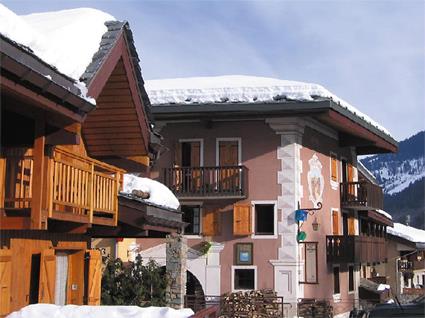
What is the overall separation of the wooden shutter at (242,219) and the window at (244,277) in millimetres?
1273

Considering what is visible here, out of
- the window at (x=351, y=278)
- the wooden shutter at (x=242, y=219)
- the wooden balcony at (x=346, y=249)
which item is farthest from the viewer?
the window at (x=351, y=278)

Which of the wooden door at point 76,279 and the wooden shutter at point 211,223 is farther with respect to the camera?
the wooden shutter at point 211,223

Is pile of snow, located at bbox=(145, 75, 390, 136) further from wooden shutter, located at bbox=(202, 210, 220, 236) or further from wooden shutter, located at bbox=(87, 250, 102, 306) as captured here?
wooden shutter, located at bbox=(87, 250, 102, 306)

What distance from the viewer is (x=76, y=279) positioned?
1077cm

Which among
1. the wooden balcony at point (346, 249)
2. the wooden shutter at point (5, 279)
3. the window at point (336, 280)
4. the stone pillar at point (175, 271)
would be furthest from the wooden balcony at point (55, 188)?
the window at point (336, 280)

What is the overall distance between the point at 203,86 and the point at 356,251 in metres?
8.31

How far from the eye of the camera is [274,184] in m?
23.5

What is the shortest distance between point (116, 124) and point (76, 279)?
2.63 m

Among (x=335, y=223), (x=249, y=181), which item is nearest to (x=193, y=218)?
(x=249, y=181)

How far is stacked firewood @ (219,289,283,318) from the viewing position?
22328mm

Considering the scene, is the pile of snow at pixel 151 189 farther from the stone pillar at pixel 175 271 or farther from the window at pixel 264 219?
the window at pixel 264 219

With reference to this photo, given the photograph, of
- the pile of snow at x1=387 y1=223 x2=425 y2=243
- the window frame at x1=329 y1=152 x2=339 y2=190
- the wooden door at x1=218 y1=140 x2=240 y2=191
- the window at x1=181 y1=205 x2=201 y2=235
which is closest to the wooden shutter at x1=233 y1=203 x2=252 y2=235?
the wooden door at x1=218 y1=140 x2=240 y2=191

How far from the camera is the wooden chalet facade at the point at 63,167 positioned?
7.11 meters

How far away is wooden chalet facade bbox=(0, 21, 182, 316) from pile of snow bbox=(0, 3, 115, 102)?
0.16 metres
